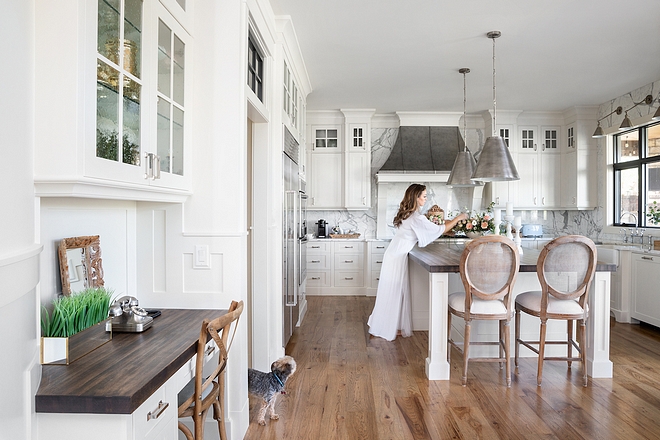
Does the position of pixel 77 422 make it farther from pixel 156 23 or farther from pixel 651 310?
pixel 651 310

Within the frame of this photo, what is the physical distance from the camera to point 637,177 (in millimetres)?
5691

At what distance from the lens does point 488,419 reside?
265 centimetres

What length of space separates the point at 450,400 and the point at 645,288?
3.28m

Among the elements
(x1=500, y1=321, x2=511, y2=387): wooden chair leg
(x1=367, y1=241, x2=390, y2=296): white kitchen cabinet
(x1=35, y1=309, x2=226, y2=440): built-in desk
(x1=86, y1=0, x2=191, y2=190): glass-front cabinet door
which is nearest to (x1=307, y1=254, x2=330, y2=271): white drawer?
(x1=367, y1=241, x2=390, y2=296): white kitchen cabinet

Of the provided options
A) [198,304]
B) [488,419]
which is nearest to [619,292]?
[488,419]

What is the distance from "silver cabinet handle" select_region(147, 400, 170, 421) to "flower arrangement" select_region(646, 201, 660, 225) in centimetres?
565

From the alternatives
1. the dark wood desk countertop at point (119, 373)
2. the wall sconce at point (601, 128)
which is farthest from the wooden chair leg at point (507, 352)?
the wall sconce at point (601, 128)

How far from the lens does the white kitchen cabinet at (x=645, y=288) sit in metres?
4.62

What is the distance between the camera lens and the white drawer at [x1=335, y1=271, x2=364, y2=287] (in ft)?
21.7

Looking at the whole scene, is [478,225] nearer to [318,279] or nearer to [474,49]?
[474,49]

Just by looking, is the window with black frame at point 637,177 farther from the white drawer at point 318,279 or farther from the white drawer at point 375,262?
the white drawer at point 318,279

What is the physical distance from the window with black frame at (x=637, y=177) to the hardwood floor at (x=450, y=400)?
6.83 ft

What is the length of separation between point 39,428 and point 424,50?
415cm

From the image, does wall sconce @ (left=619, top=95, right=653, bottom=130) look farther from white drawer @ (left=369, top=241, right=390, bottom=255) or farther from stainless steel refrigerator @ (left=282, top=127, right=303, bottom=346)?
stainless steel refrigerator @ (left=282, top=127, right=303, bottom=346)
